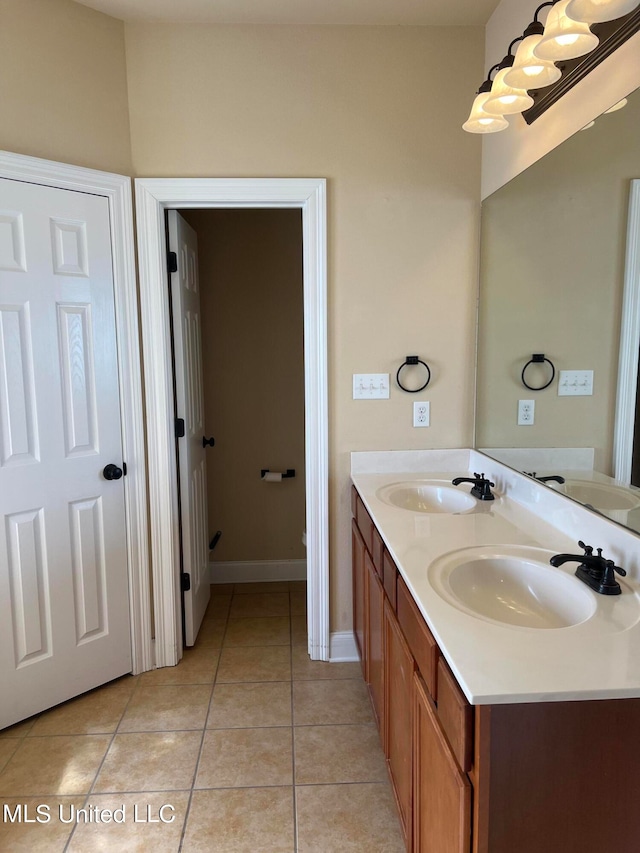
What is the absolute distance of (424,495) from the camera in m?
2.22

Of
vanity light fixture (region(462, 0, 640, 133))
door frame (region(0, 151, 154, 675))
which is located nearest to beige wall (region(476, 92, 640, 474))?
vanity light fixture (region(462, 0, 640, 133))

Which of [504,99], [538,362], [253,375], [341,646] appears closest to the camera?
[504,99]

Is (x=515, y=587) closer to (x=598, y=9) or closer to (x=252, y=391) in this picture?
(x=598, y=9)

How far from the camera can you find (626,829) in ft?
3.05

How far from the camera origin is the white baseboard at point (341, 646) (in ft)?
8.34

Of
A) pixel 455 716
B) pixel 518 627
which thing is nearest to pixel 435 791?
pixel 455 716

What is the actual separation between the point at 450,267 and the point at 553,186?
667mm

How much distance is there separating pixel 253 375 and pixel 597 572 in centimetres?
245

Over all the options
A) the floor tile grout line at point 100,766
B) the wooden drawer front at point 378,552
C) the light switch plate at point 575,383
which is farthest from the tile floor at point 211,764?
the light switch plate at point 575,383

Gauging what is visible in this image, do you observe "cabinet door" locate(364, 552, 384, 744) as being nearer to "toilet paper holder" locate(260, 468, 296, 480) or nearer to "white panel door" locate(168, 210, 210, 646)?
"white panel door" locate(168, 210, 210, 646)

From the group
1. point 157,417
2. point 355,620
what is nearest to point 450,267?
point 157,417

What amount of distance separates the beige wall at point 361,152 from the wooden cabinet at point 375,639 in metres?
0.65

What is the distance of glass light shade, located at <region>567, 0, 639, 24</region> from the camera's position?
3.88ft

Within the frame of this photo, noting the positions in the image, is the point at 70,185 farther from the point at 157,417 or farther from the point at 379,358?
the point at 379,358
